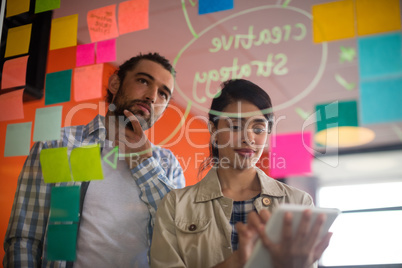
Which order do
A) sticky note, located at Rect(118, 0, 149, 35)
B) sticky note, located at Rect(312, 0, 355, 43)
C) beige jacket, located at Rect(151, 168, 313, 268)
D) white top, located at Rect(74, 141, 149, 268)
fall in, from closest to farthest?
beige jacket, located at Rect(151, 168, 313, 268) < sticky note, located at Rect(312, 0, 355, 43) < white top, located at Rect(74, 141, 149, 268) < sticky note, located at Rect(118, 0, 149, 35)

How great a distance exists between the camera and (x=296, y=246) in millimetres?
889

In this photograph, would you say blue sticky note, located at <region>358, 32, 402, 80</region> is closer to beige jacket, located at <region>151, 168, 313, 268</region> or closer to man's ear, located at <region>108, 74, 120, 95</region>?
beige jacket, located at <region>151, 168, 313, 268</region>

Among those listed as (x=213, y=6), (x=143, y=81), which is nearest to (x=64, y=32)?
(x=143, y=81)

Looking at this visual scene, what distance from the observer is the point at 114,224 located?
4.45 feet

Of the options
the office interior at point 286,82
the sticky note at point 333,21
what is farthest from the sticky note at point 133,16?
the sticky note at point 333,21

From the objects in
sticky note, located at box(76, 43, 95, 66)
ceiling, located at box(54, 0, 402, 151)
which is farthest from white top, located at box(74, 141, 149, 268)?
Result: sticky note, located at box(76, 43, 95, 66)

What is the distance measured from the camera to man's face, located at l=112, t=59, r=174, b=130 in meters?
1.44

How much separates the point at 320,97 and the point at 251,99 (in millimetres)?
225

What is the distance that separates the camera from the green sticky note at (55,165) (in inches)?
58.9

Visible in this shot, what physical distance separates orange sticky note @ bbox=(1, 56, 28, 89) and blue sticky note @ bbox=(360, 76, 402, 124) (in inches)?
56.7

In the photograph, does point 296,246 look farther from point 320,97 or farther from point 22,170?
point 22,170

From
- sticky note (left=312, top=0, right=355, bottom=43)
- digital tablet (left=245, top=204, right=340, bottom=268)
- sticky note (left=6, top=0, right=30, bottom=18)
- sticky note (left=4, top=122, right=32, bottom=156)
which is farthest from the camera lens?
sticky note (left=6, top=0, right=30, bottom=18)

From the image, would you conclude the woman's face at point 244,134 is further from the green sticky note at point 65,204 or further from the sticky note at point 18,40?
the sticky note at point 18,40

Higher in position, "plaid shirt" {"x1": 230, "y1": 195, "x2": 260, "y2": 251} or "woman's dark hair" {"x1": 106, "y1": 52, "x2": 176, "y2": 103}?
"woman's dark hair" {"x1": 106, "y1": 52, "x2": 176, "y2": 103}
